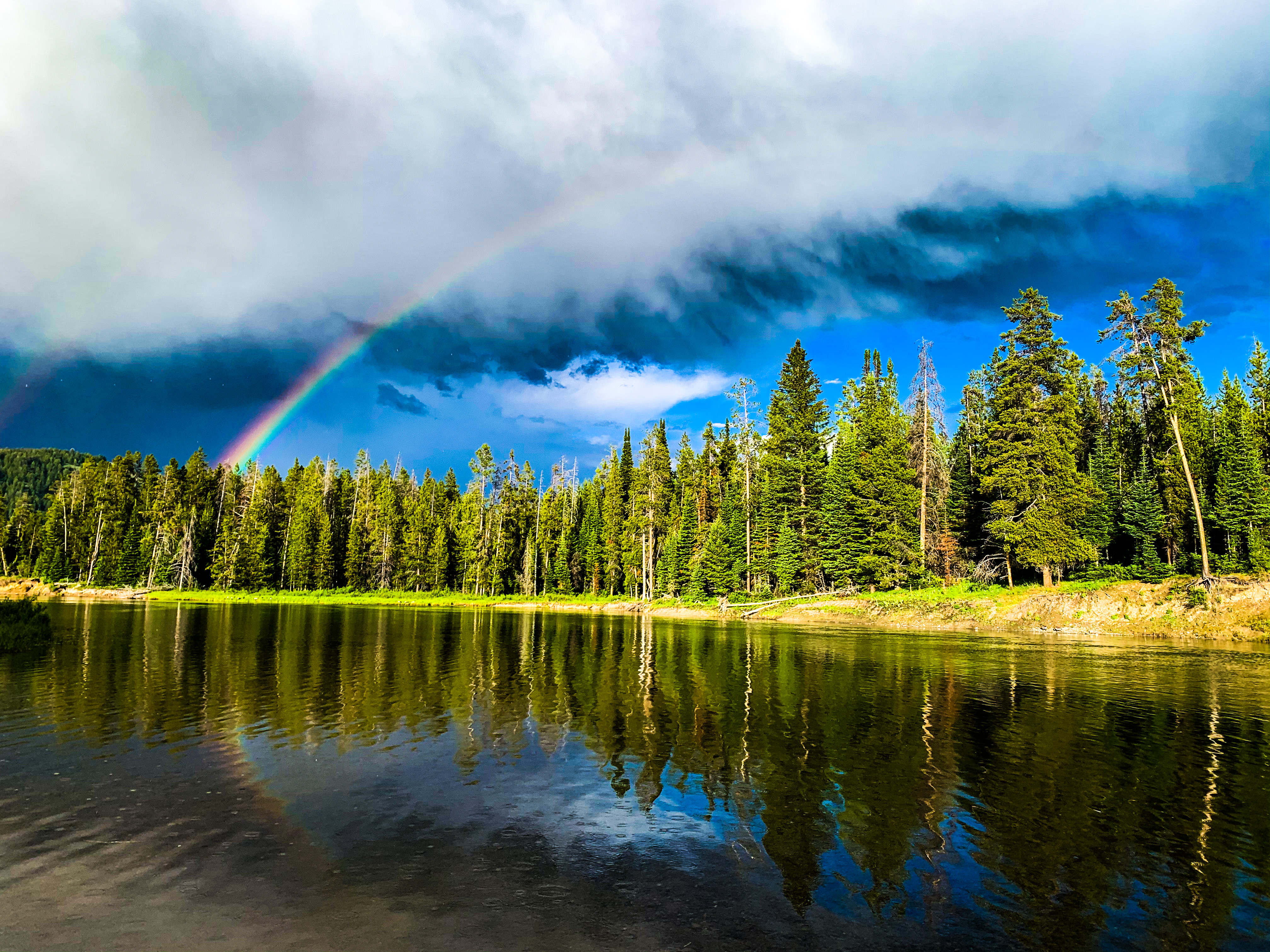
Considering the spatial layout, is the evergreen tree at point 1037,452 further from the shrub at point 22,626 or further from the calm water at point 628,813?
the shrub at point 22,626

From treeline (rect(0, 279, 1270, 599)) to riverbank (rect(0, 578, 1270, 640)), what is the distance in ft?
9.12

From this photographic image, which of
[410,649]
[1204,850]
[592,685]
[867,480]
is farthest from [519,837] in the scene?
[867,480]

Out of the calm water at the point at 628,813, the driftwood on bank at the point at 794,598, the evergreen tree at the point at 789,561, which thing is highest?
the evergreen tree at the point at 789,561

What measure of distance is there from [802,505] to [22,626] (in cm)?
6870

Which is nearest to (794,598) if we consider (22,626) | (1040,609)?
(1040,609)

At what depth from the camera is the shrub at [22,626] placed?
104 ft

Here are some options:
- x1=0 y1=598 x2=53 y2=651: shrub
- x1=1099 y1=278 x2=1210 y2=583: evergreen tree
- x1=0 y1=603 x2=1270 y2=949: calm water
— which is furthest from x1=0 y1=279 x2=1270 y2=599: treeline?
x1=0 y1=598 x2=53 y2=651: shrub

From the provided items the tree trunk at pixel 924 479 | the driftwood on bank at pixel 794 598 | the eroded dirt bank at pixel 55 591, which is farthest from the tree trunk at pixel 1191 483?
the eroded dirt bank at pixel 55 591

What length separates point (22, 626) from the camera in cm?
3362

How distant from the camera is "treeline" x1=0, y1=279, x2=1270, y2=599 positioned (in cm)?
5978

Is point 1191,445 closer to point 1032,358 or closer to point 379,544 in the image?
point 1032,358

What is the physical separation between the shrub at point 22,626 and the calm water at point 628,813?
7756 mm

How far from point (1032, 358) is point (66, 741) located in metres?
68.6

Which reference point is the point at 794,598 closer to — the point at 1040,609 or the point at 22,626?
the point at 1040,609
